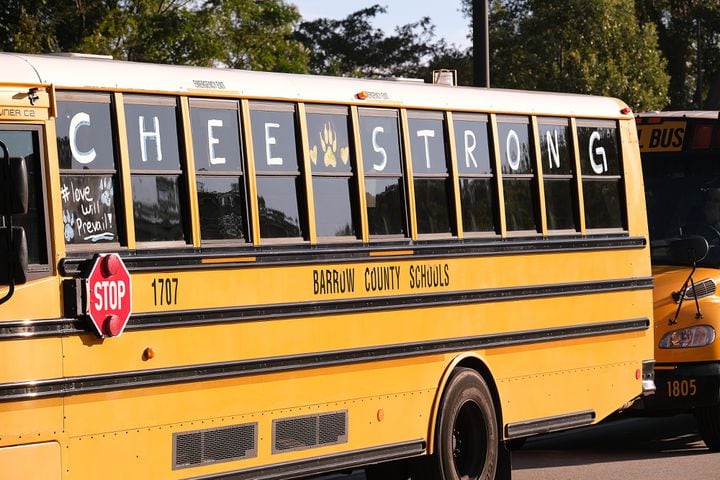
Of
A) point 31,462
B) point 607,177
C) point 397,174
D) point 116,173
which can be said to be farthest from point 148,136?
point 607,177

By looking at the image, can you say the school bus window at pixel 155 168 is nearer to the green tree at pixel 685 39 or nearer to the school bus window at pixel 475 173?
the school bus window at pixel 475 173

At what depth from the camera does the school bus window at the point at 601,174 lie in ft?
39.1

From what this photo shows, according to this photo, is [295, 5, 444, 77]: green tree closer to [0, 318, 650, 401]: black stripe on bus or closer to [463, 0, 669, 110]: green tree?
[463, 0, 669, 110]: green tree

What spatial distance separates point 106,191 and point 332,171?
1847mm

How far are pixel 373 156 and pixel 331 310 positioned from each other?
1087 millimetres

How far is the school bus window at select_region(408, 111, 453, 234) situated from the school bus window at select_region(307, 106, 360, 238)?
25.7 inches

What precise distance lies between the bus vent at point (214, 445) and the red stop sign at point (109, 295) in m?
0.74

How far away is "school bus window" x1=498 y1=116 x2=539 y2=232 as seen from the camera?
36.2ft

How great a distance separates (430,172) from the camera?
33.9 feet

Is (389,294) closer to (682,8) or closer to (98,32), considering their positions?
(98,32)

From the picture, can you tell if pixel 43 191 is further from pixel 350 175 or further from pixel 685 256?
pixel 685 256

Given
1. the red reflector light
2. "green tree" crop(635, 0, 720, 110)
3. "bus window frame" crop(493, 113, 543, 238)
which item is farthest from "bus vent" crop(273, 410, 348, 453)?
"green tree" crop(635, 0, 720, 110)

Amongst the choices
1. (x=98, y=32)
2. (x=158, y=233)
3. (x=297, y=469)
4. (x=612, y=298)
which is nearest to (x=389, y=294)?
(x=297, y=469)

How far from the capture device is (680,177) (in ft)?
46.6
